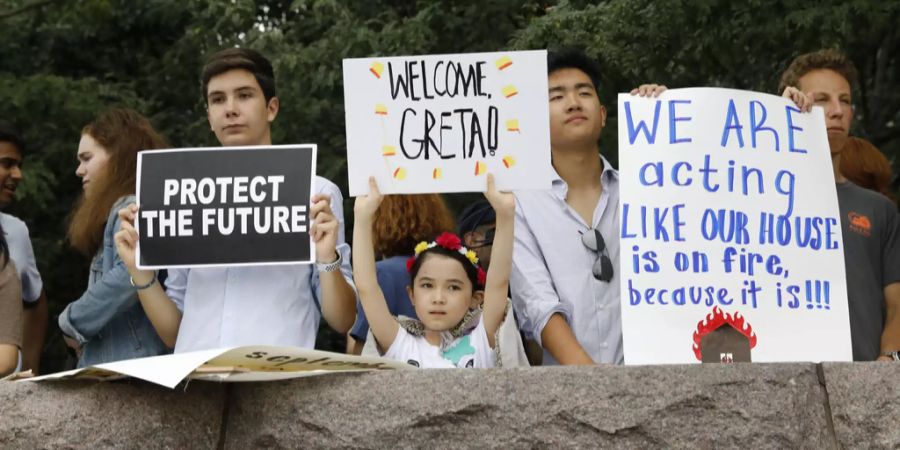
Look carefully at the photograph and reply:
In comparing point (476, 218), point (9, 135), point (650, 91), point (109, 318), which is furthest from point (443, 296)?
point (9, 135)

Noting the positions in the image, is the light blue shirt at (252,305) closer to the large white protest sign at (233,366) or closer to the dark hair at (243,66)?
the dark hair at (243,66)

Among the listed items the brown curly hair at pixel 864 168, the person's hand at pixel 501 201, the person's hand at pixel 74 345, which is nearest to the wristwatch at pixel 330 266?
the person's hand at pixel 501 201

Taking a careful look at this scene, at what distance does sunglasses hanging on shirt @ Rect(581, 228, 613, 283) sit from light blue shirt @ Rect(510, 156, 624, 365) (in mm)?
18

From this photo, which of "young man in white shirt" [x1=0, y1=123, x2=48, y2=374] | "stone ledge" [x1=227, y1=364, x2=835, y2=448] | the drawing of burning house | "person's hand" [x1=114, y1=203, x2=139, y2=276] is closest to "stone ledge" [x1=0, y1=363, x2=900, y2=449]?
"stone ledge" [x1=227, y1=364, x2=835, y2=448]

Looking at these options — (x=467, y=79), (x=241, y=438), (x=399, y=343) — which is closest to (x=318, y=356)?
(x=241, y=438)

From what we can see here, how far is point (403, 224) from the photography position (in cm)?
541

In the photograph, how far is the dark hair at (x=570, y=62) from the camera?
17.3ft

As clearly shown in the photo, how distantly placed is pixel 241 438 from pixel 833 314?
1.71m

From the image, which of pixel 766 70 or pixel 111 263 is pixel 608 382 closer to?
pixel 111 263

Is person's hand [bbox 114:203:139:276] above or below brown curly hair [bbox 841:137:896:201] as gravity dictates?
below

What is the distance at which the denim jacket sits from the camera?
5.14 m

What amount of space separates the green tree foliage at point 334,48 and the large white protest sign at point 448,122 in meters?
3.40

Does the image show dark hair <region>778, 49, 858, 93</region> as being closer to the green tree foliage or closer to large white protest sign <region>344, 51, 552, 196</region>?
large white protest sign <region>344, 51, 552, 196</region>

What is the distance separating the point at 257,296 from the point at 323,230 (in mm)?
355
